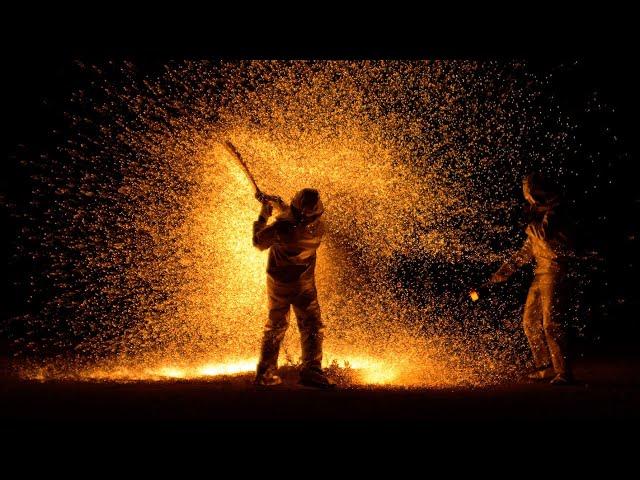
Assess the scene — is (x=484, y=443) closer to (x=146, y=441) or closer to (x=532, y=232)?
(x=146, y=441)

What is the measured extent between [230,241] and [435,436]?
14.9 ft

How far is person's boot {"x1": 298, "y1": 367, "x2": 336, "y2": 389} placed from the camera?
258 inches

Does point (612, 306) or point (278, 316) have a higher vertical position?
point (612, 306)

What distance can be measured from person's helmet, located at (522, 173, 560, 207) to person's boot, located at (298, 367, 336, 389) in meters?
2.75

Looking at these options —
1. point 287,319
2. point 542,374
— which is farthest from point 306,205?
point 542,374

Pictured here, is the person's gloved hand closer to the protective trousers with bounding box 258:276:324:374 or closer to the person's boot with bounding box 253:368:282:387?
the protective trousers with bounding box 258:276:324:374

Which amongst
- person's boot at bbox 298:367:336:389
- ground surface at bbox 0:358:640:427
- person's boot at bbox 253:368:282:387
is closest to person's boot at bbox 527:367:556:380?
ground surface at bbox 0:358:640:427

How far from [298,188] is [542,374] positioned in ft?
11.5

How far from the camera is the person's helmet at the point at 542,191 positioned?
6992 mm

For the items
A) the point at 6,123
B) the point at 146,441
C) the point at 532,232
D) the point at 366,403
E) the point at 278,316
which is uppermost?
the point at 6,123

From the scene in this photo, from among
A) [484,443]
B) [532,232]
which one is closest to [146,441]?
[484,443]

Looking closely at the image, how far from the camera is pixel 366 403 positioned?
5562 mm

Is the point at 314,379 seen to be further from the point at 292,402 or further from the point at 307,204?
the point at 307,204

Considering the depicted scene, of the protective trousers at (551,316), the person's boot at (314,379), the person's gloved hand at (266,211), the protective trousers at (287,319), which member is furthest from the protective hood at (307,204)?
the protective trousers at (551,316)
